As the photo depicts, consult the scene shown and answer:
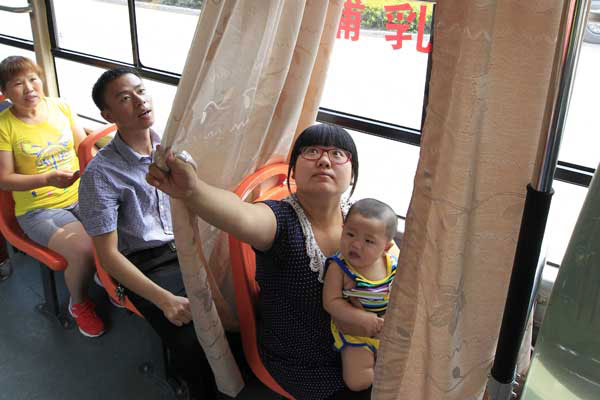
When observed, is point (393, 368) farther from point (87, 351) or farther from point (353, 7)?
point (87, 351)

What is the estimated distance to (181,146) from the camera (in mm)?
1381

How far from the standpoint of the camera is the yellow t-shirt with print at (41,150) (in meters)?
2.34

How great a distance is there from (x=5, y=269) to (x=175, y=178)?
1.95 metres

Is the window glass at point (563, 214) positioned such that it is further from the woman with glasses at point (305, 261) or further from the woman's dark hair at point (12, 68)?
the woman's dark hair at point (12, 68)

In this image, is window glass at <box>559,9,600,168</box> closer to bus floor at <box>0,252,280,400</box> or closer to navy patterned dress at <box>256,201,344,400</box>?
navy patterned dress at <box>256,201,344,400</box>

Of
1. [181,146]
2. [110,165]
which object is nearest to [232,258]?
[181,146]

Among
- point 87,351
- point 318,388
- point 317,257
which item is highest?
point 317,257

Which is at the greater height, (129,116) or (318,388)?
(129,116)

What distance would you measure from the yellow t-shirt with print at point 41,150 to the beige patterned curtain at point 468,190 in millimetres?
1913

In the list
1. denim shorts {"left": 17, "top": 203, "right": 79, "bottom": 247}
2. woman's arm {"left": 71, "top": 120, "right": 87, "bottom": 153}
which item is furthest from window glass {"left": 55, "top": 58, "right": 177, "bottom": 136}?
denim shorts {"left": 17, "top": 203, "right": 79, "bottom": 247}

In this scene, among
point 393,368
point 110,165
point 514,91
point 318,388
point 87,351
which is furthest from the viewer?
point 87,351

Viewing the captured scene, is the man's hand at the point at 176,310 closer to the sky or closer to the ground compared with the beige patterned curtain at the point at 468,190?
closer to the ground

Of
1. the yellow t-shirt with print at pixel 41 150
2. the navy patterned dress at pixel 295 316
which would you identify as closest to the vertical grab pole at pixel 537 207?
the navy patterned dress at pixel 295 316

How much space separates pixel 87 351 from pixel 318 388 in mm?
1225
